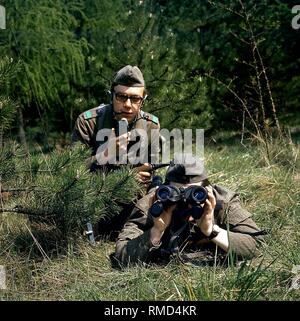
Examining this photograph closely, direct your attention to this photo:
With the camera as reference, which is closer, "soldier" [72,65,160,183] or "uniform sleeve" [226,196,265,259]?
"uniform sleeve" [226,196,265,259]

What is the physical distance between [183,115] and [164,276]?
3.97 m

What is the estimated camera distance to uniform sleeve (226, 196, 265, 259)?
297 centimetres

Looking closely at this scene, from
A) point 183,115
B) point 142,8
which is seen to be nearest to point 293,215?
point 183,115

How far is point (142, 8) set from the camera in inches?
265

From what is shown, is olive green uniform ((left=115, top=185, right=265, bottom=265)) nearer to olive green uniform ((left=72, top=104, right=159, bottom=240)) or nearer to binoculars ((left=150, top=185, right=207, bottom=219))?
binoculars ((left=150, top=185, right=207, bottom=219))

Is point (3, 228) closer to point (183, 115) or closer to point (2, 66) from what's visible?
point (2, 66)

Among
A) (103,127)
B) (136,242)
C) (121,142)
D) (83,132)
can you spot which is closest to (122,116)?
(103,127)

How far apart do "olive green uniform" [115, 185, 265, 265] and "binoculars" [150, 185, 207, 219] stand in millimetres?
185

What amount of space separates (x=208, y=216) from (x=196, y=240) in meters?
0.30

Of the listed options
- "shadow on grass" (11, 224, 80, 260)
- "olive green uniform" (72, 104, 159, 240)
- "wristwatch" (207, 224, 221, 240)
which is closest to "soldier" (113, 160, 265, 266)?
"wristwatch" (207, 224, 221, 240)

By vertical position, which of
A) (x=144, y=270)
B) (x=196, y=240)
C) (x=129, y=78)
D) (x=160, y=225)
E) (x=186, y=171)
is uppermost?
(x=129, y=78)

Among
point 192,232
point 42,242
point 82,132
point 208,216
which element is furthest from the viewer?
point 82,132

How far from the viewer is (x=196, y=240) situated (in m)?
3.09

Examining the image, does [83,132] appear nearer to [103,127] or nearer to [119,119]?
[103,127]
